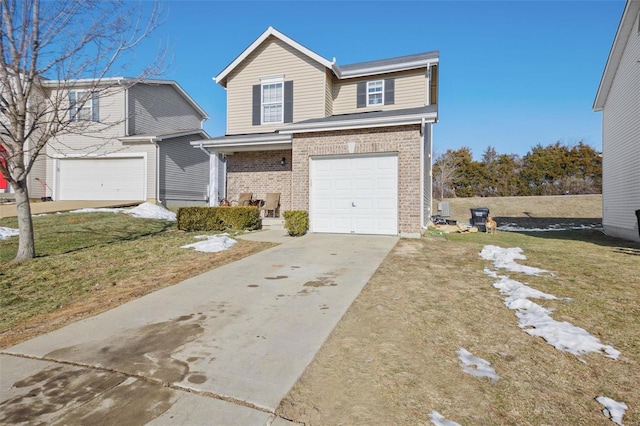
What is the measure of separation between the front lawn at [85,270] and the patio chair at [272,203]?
137 inches

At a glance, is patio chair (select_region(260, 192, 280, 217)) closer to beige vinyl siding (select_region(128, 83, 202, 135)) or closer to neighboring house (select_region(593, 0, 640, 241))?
beige vinyl siding (select_region(128, 83, 202, 135))

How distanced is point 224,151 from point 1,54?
7967 mm

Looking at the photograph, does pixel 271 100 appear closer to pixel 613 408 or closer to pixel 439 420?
pixel 439 420

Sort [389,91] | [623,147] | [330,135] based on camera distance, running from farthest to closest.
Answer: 1. [389,91]
2. [623,147]
3. [330,135]

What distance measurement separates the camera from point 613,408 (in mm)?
2328

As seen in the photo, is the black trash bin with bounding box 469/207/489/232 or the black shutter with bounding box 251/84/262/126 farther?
the black trash bin with bounding box 469/207/489/232

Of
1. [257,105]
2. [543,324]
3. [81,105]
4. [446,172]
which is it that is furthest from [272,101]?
[446,172]

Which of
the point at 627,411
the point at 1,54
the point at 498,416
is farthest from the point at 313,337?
the point at 1,54

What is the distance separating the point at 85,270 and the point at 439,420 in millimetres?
6961

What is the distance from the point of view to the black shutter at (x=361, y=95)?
14.3m

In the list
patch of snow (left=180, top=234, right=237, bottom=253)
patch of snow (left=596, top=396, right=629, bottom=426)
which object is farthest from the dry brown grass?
patch of snow (left=180, top=234, right=237, bottom=253)

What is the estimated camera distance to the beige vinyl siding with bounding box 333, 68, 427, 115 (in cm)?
1366

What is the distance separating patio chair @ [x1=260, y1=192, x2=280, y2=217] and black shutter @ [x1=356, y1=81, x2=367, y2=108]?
17.0ft

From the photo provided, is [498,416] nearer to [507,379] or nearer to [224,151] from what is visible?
[507,379]
